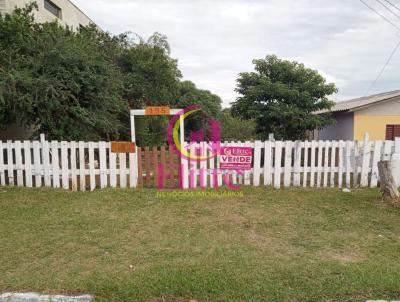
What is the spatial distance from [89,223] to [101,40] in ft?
39.3

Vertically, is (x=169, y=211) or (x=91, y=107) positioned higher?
(x=91, y=107)

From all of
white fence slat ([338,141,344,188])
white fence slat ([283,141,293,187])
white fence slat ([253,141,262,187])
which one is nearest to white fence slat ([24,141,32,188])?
white fence slat ([253,141,262,187])

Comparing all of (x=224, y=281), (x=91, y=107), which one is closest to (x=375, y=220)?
(x=224, y=281)

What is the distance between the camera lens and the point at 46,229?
15.5 feet

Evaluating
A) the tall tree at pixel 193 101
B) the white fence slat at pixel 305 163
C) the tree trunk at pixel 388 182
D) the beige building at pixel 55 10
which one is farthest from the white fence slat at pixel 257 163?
the tall tree at pixel 193 101

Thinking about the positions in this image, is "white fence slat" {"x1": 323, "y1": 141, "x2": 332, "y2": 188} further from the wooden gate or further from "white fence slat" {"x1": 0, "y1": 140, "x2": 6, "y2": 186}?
"white fence slat" {"x1": 0, "y1": 140, "x2": 6, "y2": 186}

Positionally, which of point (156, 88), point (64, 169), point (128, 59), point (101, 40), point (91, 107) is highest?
point (101, 40)

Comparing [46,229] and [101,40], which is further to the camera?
[101,40]

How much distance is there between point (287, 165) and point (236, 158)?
1258mm

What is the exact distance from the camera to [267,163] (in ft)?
24.0

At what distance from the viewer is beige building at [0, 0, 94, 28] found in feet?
38.2

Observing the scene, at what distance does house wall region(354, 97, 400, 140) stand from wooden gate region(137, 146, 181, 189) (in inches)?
418

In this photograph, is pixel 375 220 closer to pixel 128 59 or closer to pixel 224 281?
pixel 224 281

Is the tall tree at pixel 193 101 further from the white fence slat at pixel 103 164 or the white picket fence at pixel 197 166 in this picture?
the white fence slat at pixel 103 164
